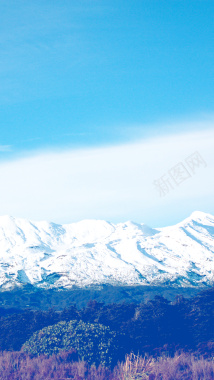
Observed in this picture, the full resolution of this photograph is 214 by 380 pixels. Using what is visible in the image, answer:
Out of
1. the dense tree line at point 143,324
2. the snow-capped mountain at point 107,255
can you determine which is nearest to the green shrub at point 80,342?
the dense tree line at point 143,324

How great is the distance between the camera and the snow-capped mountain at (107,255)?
122 metres

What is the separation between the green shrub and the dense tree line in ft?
5.70

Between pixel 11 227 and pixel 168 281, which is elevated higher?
pixel 11 227

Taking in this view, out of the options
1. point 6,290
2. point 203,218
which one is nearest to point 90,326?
point 6,290

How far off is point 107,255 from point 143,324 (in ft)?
286

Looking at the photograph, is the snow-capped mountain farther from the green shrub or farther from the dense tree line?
the green shrub

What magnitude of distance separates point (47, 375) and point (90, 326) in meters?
11.4

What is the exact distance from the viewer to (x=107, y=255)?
13200cm

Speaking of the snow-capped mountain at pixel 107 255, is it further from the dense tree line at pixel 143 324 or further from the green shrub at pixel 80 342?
the green shrub at pixel 80 342

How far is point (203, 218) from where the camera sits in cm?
17612

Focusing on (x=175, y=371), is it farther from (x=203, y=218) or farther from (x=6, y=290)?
(x=203, y=218)

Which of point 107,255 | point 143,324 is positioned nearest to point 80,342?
point 143,324

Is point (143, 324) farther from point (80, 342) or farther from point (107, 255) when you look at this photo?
point (107, 255)

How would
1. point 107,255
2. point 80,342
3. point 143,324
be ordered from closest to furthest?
point 80,342
point 143,324
point 107,255
